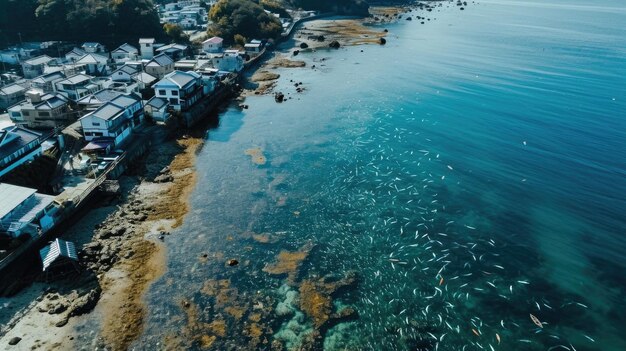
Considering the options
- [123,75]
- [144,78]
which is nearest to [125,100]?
[144,78]

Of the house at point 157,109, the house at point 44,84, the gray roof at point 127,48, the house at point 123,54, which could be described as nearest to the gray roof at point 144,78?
the house at point 157,109

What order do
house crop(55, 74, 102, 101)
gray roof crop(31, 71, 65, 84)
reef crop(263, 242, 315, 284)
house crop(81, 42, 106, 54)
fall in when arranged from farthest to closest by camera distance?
house crop(81, 42, 106, 54), gray roof crop(31, 71, 65, 84), house crop(55, 74, 102, 101), reef crop(263, 242, 315, 284)

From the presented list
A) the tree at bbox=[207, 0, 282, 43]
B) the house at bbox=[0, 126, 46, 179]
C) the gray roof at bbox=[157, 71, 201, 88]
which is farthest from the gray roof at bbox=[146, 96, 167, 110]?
the tree at bbox=[207, 0, 282, 43]

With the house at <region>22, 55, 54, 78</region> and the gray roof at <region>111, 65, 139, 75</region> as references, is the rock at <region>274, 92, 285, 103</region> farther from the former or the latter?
the house at <region>22, 55, 54, 78</region>

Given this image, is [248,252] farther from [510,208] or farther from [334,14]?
[334,14]

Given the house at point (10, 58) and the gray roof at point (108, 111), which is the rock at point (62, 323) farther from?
the house at point (10, 58)

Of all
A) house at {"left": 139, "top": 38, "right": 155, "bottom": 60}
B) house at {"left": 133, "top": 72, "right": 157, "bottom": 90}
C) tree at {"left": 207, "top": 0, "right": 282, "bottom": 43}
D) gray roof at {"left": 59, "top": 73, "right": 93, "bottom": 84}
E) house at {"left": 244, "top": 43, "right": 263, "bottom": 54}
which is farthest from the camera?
tree at {"left": 207, "top": 0, "right": 282, "bottom": 43}

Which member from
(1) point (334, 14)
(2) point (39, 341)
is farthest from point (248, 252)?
(1) point (334, 14)
